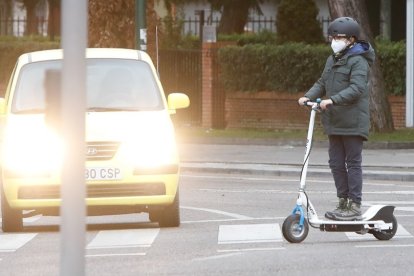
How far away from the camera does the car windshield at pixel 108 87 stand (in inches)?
596

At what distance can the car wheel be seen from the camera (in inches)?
574

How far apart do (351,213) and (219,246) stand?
1.09 m

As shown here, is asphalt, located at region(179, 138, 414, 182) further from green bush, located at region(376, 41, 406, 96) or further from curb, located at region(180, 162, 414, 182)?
green bush, located at region(376, 41, 406, 96)

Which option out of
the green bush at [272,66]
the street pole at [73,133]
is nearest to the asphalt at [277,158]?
the green bush at [272,66]

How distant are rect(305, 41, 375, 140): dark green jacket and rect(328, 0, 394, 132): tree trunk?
1731 cm

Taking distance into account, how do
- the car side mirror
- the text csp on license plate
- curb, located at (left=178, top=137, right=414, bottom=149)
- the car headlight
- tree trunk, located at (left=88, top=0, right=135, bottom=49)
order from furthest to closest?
1. tree trunk, located at (left=88, top=0, right=135, bottom=49)
2. curb, located at (left=178, top=137, right=414, bottom=149)
3. the car side mirror
4. the car headlight
5. the text csp on license plate

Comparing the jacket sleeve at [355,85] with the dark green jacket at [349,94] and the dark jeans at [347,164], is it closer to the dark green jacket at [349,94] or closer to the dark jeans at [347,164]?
the dark green jacket at [349,94]

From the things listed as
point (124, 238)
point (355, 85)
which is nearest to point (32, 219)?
point (124, 238)

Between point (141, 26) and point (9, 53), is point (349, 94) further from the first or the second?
point (9, 53)

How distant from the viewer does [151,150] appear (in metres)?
14.4

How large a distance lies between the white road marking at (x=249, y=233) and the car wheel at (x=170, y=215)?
41 centimetres

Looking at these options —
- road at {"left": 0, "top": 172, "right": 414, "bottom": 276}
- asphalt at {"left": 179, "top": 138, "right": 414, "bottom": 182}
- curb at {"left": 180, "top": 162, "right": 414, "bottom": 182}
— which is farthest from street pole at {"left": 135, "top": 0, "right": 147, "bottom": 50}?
road at {"left": 0, "top": 172, "right": 414, "bottom": 276}

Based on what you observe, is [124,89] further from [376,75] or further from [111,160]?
[376,75]

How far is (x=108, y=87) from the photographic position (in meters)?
15.3
